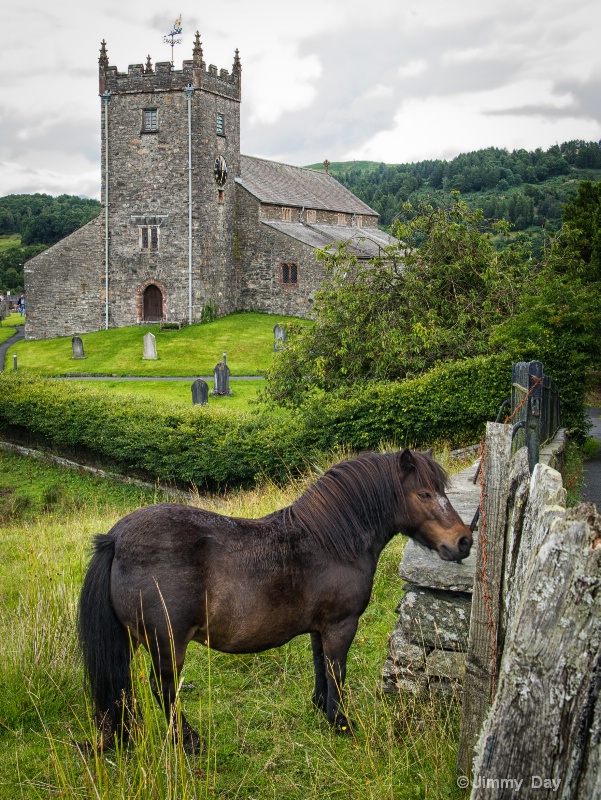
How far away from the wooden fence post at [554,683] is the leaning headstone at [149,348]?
34471mm

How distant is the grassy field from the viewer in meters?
3.43

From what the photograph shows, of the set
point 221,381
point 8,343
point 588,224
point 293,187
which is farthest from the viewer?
point 293,187

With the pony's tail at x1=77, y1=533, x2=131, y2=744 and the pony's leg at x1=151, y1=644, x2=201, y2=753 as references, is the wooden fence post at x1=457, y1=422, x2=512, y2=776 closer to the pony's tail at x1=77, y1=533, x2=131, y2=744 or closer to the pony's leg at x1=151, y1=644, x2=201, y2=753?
the pony's leg at x1=151, y1=644, x2=201, y2=753

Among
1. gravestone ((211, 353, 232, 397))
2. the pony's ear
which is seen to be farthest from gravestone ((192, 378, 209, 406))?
the pony's ear

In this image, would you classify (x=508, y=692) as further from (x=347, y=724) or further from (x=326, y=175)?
(x=326, y=175)

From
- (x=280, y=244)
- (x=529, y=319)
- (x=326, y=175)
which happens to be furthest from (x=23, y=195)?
(x=529, y=319)

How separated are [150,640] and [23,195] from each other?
148 m

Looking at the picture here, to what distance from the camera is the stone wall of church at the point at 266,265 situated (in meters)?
43.2

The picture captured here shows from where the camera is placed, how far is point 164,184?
41.0 meters

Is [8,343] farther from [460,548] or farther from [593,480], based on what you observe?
[460,548]

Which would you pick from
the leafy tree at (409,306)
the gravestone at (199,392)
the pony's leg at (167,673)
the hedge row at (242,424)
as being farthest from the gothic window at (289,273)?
the pony's leg at (167,673)

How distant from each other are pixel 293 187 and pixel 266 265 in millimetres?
10152

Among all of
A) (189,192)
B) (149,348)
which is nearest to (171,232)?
(189,192)

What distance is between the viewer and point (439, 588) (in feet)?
15.7
